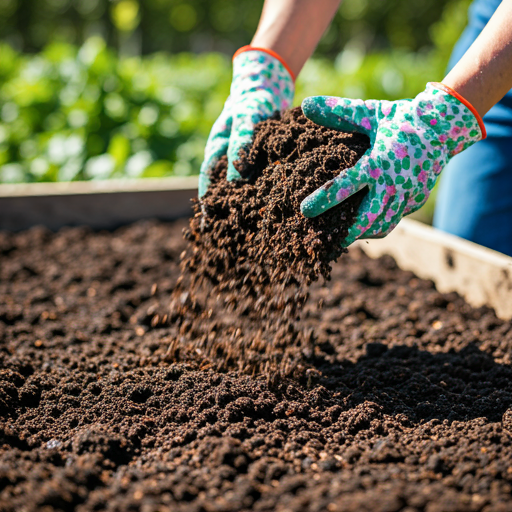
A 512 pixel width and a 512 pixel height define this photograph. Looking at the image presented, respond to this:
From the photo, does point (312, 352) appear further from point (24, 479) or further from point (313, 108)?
point (24, 479)

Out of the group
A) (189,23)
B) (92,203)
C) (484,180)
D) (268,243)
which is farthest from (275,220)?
(189,23)

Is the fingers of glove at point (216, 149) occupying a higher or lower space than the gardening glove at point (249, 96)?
lower

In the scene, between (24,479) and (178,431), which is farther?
(178,431)

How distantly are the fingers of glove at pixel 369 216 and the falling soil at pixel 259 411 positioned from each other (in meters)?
0.37

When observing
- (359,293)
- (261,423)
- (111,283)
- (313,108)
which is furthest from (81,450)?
(359,293)

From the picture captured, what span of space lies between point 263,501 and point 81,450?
0.59 meters

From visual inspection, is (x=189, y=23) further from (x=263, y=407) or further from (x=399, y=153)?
(x=263, y=407)

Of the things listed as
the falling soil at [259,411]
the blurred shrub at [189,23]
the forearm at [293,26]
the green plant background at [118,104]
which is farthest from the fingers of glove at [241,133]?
the blurred shrub at [189,23]

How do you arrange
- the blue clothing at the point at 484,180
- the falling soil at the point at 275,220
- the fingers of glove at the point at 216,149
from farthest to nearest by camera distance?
1. the blue clothing at the point at 484,180
2. the fingers of glove at the point at 216,149
3. the falling soil at the point at 275,220

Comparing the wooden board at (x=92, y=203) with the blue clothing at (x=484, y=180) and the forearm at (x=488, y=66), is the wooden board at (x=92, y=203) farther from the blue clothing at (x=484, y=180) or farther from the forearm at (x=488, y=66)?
the forearm at (x=488, y=66)

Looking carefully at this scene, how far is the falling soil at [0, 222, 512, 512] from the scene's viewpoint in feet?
4.16

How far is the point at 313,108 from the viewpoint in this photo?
166 cm

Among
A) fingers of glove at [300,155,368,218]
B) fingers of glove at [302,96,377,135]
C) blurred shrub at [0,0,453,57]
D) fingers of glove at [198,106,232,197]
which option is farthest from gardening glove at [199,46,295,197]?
blurred shrub at [0,0,453,57]

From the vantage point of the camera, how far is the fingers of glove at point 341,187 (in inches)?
61.6
